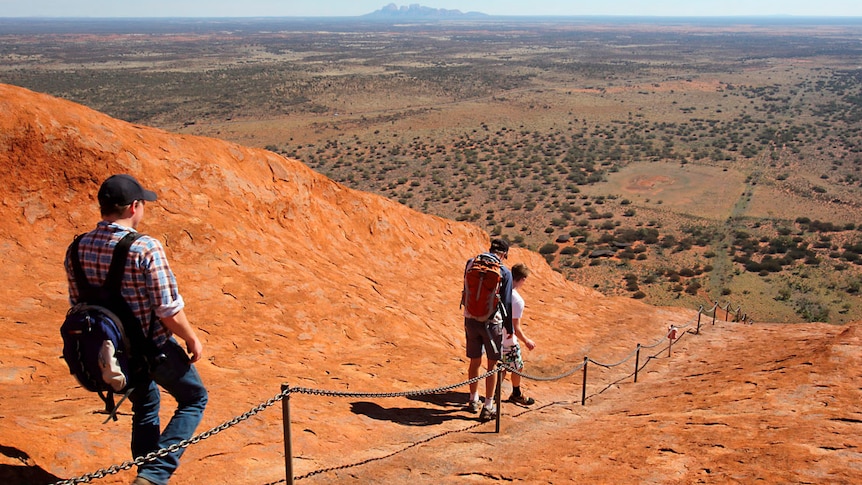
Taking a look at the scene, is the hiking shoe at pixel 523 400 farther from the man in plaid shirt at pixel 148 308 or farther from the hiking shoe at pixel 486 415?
the man in plaid shirt at pixel 148 308

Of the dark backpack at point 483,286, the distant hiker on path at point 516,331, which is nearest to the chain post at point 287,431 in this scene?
the dark backpack at point 483,286

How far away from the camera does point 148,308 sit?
139 inches

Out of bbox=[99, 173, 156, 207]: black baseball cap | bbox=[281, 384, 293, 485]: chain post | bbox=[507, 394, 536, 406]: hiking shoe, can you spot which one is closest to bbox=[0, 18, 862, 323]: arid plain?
bbox=[507, 394, 536, 406]: hiking shoe

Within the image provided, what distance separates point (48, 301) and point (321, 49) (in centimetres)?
16935

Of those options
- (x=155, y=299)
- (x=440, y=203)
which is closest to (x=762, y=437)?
(x=155, y=299)

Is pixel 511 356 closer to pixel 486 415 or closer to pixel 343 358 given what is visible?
pixel 486 415

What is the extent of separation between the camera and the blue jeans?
3689mm

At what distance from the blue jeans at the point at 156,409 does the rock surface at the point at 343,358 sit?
36cm

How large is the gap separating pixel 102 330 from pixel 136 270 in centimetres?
38

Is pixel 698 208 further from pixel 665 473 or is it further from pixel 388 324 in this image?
pixel 665 473

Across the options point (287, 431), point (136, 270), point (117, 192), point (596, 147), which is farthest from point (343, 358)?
point (596, 147)

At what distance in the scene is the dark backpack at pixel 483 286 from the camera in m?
5.94

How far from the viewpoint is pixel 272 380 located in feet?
21.5

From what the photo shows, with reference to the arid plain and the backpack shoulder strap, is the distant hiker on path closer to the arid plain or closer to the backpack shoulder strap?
the backpack shoulder strap
